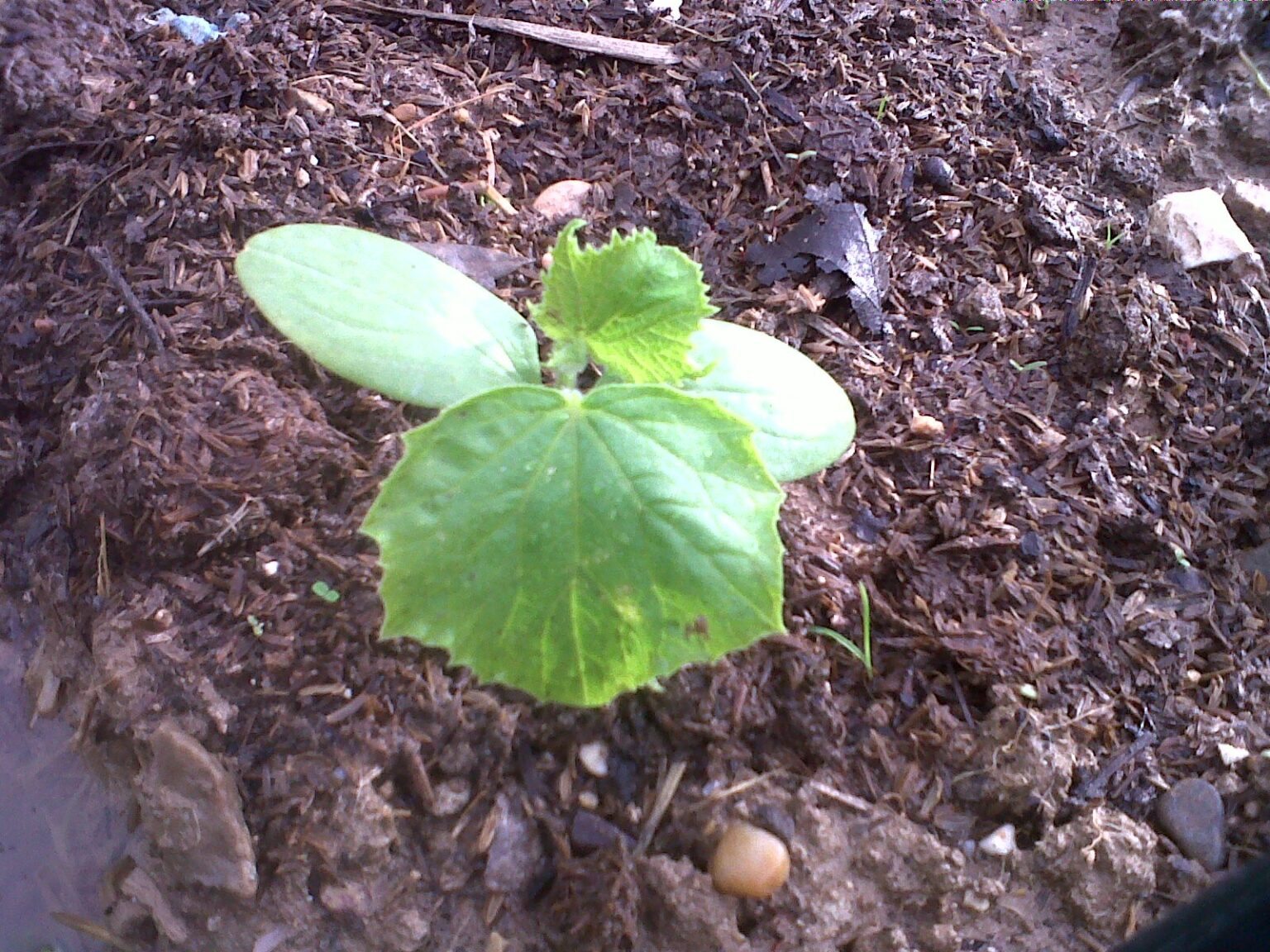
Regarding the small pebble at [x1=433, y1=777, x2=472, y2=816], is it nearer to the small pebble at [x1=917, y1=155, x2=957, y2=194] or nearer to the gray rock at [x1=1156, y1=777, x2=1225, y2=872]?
the gray rock at [x1=1156, y1=777, x2=1225, y2=872]

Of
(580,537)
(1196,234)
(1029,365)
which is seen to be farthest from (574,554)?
(1196,234)

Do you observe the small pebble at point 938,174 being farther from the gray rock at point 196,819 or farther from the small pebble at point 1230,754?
the gray rock at point 196,819

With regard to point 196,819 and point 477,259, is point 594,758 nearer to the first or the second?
point 196,819

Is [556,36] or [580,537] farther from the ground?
[556,36]

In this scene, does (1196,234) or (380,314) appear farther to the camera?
(1196,234)

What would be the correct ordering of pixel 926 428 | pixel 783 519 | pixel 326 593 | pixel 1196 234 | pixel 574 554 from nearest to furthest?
pixel 574 554, pixel 326 593, pixel 783 519, pixel 926 428, pixel 1196 234

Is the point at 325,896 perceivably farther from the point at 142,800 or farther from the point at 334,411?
the point at 334,411
